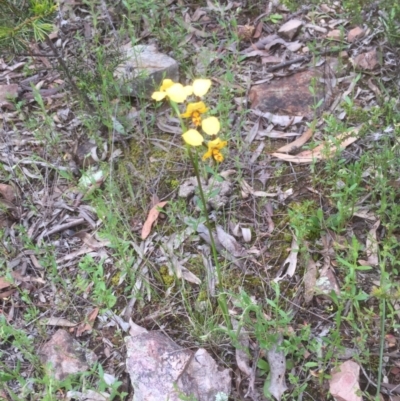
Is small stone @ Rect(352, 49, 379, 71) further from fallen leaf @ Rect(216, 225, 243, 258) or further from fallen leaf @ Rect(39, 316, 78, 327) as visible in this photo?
fallen leaf @ Rect(39, 316, 78, 327)

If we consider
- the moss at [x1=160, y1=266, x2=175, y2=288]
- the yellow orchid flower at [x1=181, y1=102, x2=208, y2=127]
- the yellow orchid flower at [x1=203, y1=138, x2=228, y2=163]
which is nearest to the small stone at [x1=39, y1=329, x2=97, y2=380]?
the moss at [x1=160, y1=266, x2=175, y2=288]

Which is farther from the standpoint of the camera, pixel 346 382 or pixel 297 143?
pixel 297 143

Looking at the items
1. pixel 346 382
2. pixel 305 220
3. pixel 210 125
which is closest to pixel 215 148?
pixel 210 125

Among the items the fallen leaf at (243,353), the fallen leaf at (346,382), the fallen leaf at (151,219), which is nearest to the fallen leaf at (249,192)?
the fallen leaf at (151,219)

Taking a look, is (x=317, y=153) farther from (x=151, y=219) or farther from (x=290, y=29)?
(x=290, y=29)

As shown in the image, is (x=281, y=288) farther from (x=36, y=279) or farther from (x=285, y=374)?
(x=36, y=279)
